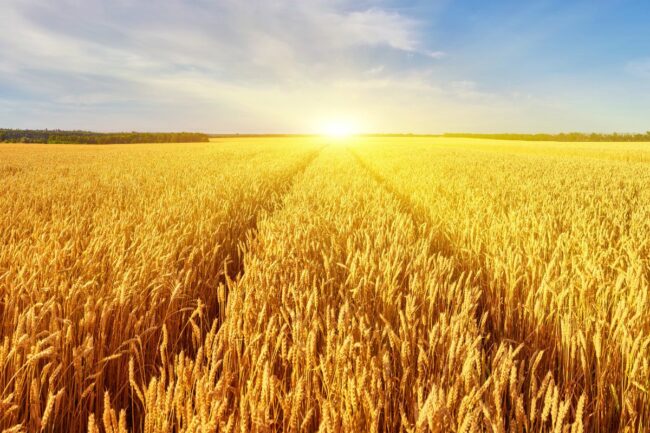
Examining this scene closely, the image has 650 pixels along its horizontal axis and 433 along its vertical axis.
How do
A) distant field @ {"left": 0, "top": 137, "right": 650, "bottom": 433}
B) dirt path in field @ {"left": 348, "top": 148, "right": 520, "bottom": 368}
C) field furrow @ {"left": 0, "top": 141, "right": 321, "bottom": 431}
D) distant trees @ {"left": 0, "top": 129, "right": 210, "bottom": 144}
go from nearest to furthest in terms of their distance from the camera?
distant field @ {"left": 0, "top": 137, "right": 650, "bottom": 433} < field furrow @ {"left": 0, "top": 141, "right": 321, "bottom": 431} < dirt path in field @ {"left": 348, "top": 148, "right": 520, "bottom": 368} < distant trees @ {"left": 0, "top": 129, "right": 210, "bottom": 144}

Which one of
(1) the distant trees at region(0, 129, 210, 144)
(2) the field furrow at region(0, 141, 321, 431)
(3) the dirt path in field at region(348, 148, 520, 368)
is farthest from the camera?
(1) the distant trees at region(0, 129, 210, 144)

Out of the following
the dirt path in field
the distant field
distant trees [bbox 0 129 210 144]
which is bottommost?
the dirt path in field

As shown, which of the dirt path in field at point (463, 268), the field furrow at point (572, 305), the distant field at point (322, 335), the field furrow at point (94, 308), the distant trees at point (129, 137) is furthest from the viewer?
the distant trees at point (129, 137)

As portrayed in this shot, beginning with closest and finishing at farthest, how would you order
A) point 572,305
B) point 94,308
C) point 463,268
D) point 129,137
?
1. point 94,308
2. point 572,305
3. point 463,268
4. point 129,137

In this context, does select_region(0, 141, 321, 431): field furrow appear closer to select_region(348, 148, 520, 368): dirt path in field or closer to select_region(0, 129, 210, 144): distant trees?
select_region(348, 148, 520, 368): dirt path in field

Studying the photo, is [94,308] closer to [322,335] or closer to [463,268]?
[322,335]

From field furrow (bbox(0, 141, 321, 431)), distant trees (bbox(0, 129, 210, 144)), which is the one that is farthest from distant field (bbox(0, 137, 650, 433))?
distant trees (bbox(0, 129, 210, 144))

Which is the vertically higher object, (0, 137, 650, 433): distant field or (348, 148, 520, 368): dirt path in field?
(0, 137, 650, 433): distant field

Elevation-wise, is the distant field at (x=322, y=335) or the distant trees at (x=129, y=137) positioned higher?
the distant trees at (x=129, y=137)

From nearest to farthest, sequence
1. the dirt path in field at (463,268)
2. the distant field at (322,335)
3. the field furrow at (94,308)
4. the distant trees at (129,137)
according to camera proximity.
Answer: the distant field at (322,335) → the field furrow at (94,308) → the dirt path in field at (463,268) → the distant trees at (129,137)

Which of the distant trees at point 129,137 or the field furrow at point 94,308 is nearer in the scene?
the field furrow at point 94,308

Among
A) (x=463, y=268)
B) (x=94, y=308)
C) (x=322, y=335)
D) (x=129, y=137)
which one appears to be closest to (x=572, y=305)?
(x=463, y=268)

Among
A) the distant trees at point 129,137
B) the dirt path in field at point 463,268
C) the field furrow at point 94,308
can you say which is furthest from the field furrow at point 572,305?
the distant trees at point 129,137

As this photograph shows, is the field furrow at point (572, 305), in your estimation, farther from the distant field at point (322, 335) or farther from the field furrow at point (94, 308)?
the field furrow at point (94, 308)
